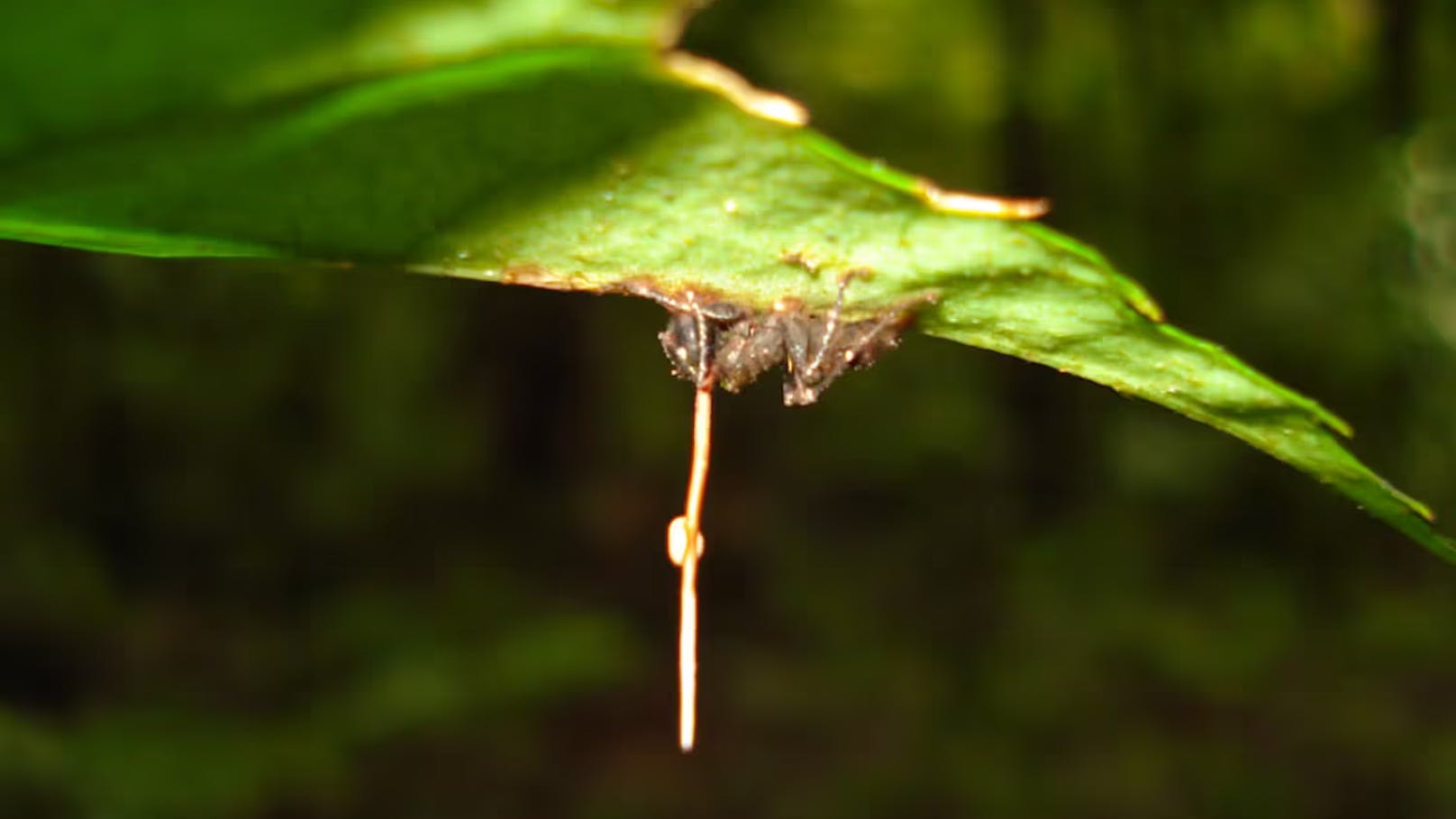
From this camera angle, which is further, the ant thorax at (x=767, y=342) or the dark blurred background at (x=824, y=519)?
the dark blurred background at (x=824, y=519)

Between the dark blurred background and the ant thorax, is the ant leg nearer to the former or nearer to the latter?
the ant thorax

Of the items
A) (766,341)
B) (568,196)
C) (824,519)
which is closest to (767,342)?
(766,341)

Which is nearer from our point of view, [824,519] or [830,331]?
[830,331]

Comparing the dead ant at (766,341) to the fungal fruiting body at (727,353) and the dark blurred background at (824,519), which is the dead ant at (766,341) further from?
the dark blurred background at (824,519)

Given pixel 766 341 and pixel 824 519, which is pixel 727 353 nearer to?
pixel 766 341

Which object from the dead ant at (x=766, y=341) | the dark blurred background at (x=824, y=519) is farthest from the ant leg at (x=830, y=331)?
the dark blurred background at (x=824, y=519)

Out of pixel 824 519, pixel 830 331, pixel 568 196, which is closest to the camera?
pixel 568 196

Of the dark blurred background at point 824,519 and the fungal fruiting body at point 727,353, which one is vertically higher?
the fungal fruiting body at point 727,353
